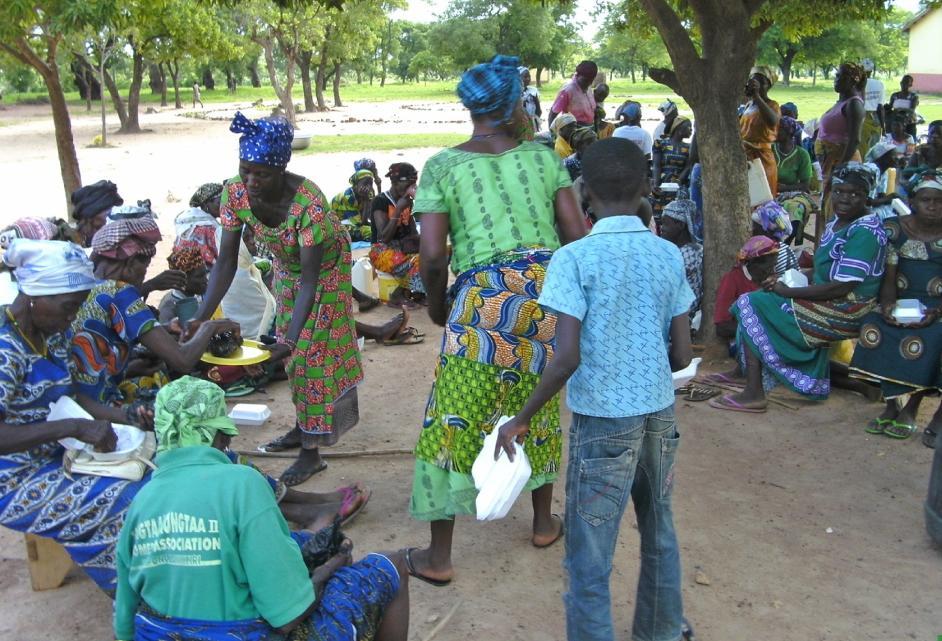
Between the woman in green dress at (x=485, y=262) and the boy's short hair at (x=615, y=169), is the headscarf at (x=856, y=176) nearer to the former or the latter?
the woman in green dress at (x=485, y=262)

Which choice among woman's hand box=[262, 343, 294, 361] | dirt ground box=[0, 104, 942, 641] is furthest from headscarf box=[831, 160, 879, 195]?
woman's hand box=[262, 343, 294, 361]

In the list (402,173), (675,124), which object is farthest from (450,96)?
(402,173)

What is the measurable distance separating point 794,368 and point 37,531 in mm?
4451

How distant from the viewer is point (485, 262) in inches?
132

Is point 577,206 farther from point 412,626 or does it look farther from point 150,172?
point 150,172

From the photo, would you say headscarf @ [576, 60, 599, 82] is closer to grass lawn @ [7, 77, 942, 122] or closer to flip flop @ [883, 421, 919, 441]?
flip flop @ [883, 421, 919, 441]

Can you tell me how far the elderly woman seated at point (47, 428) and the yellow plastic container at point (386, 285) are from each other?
5150mm

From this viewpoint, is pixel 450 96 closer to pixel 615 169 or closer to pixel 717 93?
pixel 717 93

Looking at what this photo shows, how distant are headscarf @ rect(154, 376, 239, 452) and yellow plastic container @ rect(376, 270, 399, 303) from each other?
232 inches

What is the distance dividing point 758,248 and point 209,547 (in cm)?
462

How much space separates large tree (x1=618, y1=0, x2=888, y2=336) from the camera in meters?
5.87

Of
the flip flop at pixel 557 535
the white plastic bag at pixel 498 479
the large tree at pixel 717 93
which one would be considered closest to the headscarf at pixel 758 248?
the large tree at pixel 717 93

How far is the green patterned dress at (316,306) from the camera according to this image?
416 centimetres

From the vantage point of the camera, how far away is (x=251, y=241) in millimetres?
6680
